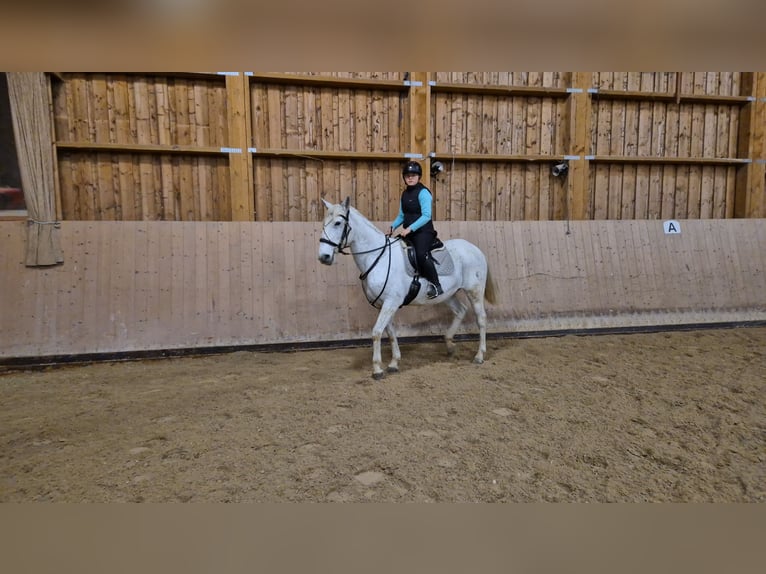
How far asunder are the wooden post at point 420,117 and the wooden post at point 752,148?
5.19 metres

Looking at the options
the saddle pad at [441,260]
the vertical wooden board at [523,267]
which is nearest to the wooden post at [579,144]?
the vertical wooden board at [523,267]

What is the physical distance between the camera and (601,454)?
2508 mm

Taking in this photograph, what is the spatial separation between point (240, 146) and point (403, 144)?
227 cm

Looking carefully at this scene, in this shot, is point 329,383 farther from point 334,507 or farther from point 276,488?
point 334,507

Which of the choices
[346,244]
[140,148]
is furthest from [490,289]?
[140,148]

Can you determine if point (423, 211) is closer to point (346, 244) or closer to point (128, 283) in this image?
point (346, 244)

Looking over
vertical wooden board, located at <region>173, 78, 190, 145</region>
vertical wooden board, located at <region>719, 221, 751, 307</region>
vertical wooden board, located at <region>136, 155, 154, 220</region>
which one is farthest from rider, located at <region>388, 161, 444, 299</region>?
vertical wooden board, located at <region>719, 221, 751, 307</region>

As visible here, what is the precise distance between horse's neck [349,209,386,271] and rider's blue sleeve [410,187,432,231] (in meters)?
0.39

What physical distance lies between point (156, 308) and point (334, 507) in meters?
5.08

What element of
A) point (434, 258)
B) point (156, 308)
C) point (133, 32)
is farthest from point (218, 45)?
point (156, 308)

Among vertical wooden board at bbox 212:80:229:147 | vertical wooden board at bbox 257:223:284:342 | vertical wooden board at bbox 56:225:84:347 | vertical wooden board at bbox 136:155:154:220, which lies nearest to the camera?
vertical wooden board at bbox 56:225:84:347

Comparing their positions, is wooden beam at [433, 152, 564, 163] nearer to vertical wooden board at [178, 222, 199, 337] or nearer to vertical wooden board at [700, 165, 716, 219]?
vertical wooden board at [700, 165, 716, 219]

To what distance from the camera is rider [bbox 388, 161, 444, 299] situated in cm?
414

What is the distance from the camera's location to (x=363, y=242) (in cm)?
401
